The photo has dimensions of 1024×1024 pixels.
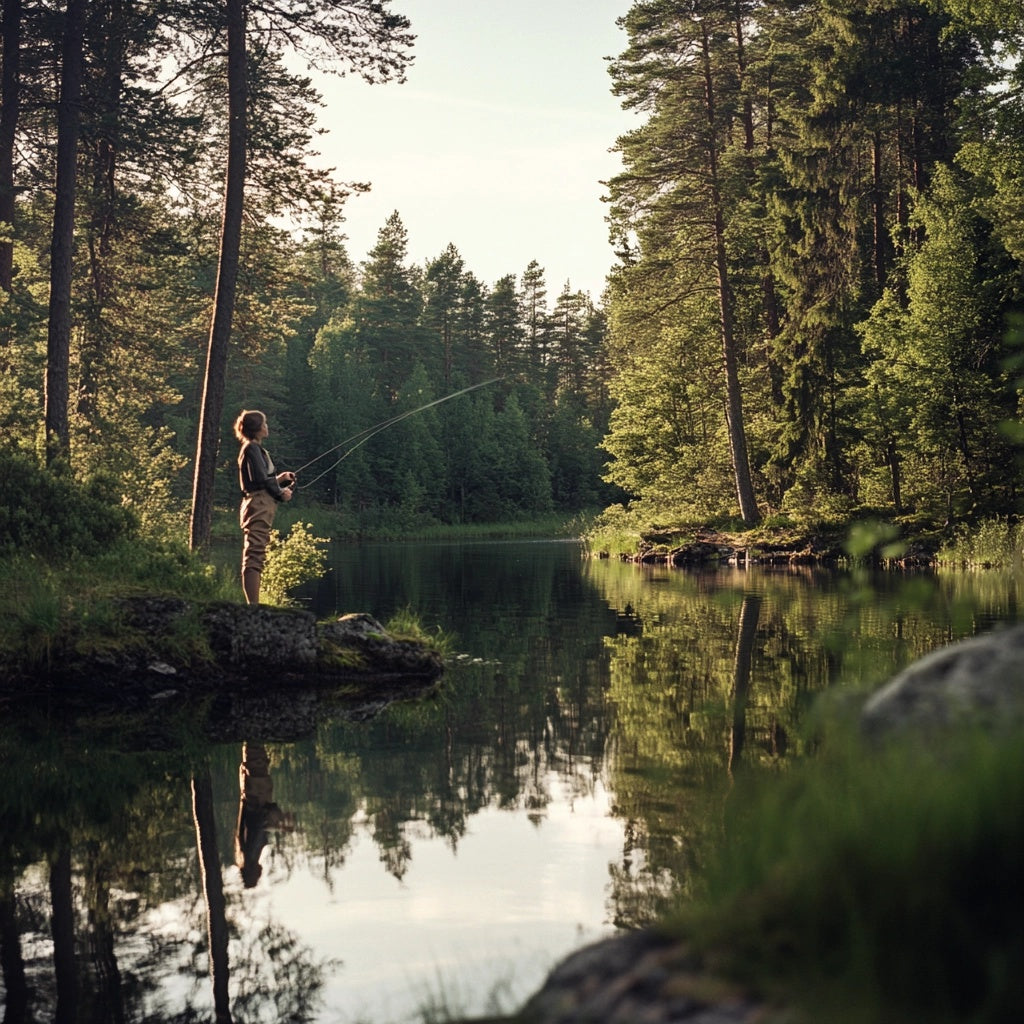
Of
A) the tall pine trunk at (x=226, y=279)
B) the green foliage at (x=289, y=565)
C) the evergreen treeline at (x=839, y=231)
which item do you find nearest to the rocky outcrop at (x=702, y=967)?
the green foliage at (x=289, y=565)

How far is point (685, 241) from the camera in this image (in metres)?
39.5

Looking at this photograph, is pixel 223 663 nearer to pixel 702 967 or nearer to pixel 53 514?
pixel 53 514

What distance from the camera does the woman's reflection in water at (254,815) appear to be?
250 inches

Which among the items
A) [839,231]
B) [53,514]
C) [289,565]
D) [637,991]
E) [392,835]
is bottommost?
[392,835]

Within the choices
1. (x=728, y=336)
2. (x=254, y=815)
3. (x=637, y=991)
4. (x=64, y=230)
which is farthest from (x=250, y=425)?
(x=728, y=336)

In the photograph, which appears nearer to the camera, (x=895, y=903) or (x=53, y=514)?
(x=895, y=903)

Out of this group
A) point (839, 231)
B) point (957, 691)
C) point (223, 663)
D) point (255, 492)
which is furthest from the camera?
point (839, 231)

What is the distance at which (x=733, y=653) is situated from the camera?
1461 centimetres

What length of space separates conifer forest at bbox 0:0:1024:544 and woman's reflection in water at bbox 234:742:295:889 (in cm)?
426

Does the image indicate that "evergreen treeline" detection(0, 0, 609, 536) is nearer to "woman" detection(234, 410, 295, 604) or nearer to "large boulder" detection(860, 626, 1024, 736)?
"woman" detection(234, 410, 295, 604)

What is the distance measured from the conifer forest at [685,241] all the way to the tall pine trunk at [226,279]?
4 centimetres

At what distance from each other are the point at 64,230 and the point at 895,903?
21031mm

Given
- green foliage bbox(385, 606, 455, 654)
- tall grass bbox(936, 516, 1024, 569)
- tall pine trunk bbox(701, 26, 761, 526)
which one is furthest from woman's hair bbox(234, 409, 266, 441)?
tall pine trunk bbox(701, 26, 761, 526)

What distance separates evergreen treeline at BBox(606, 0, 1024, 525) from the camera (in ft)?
101
